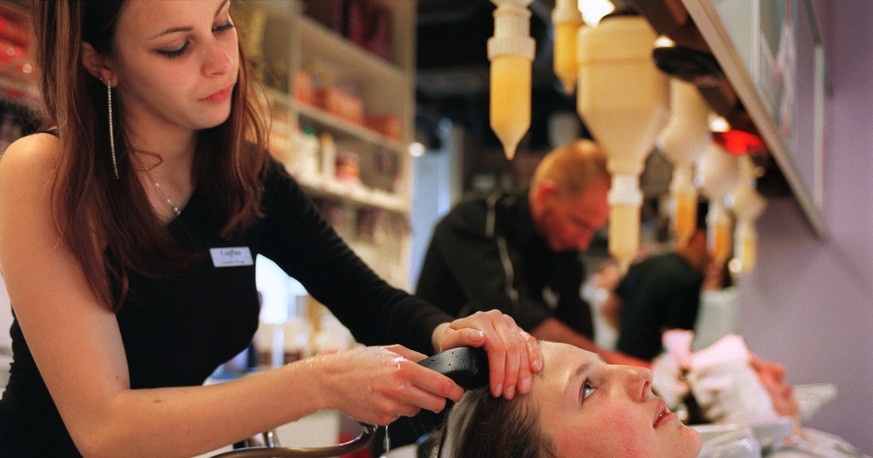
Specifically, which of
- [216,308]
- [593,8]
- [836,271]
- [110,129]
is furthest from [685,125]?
[836,271]

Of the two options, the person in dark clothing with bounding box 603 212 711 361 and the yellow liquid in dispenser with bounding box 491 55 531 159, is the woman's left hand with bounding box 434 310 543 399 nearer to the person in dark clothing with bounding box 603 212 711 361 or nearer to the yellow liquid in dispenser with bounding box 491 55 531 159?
the yellow liquid in dispenser with bounding box 491 55 531 159

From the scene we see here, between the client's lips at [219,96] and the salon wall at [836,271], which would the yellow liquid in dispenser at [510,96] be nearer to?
the client's lips at [219,96]

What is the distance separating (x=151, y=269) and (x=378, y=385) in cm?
40

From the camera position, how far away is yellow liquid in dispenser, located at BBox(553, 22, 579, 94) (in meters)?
1.34

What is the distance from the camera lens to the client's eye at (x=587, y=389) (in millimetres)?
1066

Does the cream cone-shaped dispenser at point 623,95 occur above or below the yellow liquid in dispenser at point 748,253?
above

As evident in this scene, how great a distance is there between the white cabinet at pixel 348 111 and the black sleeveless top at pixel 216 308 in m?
2.46

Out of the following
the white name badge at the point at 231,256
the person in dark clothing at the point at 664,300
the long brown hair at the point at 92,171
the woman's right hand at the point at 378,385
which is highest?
the long brown hair at the point at 92,171

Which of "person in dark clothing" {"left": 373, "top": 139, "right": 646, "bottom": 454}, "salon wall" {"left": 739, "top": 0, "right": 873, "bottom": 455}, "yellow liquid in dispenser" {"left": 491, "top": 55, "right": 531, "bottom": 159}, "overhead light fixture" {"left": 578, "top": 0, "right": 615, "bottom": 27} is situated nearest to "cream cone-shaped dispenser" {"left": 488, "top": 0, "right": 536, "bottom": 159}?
"yellow liquid in dispenser" {"left": 491, "top": 55, "right": 531, "bottom": 159}

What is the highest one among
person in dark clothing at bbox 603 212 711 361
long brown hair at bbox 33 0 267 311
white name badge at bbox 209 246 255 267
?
long brown hair at bbox 33 0 267 311

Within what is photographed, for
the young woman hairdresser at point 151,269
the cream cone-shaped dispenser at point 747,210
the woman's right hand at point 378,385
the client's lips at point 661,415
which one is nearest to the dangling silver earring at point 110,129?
the young woman hairdresser at point 151,269

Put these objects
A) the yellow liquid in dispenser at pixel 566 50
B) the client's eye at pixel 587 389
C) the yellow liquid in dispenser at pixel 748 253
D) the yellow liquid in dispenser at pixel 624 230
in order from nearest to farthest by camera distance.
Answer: the client's eye at pixel 587 389, the yellow liquid in dispenser at pixel 566 50, the yellow liquid in dispenser at pixel 624 230, the yellow liquid in dispenser at pixel 748 253

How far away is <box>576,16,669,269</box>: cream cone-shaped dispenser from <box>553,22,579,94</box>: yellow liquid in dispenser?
56mm

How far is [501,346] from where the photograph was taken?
95 centimetres
